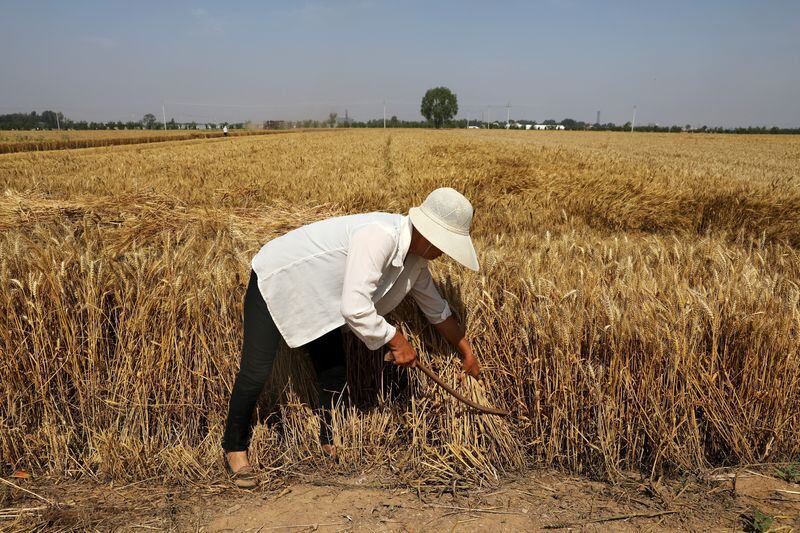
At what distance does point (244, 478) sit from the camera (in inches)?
93.0

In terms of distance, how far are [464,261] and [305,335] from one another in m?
0.79

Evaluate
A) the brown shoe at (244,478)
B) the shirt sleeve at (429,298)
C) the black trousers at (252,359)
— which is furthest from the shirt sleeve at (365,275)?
the brown shoe at (244,478)

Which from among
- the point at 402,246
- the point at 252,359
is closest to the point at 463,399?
the point at 402,246

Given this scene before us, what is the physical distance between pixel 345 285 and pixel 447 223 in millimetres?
487

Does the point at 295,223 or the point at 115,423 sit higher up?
the point at 295,223

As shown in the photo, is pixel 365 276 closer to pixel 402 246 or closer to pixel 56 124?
pixel 402 246

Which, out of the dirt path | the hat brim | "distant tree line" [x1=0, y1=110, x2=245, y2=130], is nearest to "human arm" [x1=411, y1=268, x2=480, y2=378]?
the hat brim

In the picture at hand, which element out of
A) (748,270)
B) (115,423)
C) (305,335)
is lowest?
(115,423)

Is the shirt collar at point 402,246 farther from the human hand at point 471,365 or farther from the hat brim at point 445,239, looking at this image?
the human hand at point 471,365

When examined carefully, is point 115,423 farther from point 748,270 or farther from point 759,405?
point 748,270

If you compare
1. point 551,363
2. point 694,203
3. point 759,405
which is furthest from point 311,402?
point 694,203

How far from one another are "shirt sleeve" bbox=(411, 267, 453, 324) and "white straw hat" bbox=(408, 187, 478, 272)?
1.16 feet

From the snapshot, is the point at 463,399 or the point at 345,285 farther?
the point at 463,399

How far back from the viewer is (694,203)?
6.48 metres
